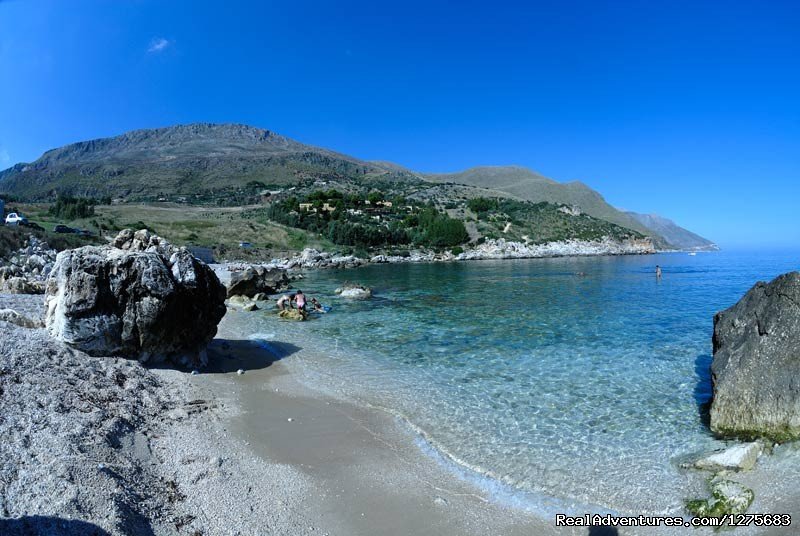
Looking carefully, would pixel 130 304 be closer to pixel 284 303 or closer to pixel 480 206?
pixel 284 303

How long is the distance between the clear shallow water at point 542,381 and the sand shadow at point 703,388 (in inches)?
2.7

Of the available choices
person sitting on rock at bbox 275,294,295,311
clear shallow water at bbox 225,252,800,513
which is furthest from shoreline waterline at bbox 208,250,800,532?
person sitting on rock at bbox 275,294,295,311

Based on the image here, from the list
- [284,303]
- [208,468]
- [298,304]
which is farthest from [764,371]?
[284,303]

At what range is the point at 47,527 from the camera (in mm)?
4070

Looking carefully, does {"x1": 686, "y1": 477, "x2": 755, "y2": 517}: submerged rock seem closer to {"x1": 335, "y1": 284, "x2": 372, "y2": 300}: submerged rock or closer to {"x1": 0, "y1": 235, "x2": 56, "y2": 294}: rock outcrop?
{"x1": 335, "y1": 284, "x2": 372, "y2": 300}: submerged rock

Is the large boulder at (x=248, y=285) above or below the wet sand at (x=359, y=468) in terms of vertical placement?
above

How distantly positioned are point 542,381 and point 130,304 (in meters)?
10.7

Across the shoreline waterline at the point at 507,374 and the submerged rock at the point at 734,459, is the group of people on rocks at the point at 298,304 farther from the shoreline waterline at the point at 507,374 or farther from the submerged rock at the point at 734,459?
the submerged rock at the point at 734,459

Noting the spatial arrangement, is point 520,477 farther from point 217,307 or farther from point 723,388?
point 217,307

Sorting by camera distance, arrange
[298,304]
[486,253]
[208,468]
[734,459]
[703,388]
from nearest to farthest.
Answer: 1. [208,468]
2. [734,459]
3. [703,388]
4. [298,304]
5. [486,253]

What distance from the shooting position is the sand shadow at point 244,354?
1245 cm

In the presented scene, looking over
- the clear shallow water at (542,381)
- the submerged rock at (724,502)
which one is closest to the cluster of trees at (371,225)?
the clear shallow water at (542,381)

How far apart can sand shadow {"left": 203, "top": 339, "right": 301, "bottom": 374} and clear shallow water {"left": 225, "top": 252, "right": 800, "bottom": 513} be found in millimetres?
900

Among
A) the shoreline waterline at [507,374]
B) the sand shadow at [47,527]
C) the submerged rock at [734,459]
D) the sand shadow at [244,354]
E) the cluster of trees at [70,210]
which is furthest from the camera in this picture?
the cluster of trees at [70,210]
